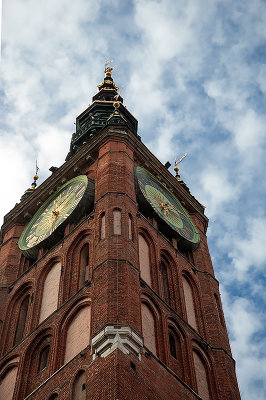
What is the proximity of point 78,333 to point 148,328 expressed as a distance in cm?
213

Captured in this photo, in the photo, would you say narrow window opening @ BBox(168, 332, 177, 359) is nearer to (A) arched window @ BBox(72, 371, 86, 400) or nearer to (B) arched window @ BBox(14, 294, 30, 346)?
(A) arched window @ BBox(72, 371, 86, 400)

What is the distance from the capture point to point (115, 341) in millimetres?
20469

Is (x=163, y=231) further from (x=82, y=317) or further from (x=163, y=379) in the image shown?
(x=163, y=379)

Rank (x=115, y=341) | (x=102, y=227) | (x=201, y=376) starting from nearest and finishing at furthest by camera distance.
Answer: (x=115, y=341), (x=201, y=376), (x=102, y=227)

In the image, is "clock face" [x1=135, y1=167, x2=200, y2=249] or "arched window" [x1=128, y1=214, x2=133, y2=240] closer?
"arched window" [x1=128, y1=214, x2=133, y2=240]

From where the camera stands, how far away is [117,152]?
3222 centimetres

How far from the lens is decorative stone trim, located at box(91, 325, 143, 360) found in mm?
20367

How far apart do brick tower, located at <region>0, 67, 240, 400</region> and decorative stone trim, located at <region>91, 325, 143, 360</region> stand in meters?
0.04

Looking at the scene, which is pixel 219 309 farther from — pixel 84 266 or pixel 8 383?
pixel 8 383

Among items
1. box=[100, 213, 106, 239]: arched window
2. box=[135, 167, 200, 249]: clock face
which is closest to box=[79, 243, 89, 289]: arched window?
box=[100, 213, 106, 239]: arched window

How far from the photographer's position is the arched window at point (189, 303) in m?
27.0

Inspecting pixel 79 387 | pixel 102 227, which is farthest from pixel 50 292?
pixel 79 387

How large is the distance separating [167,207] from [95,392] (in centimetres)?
1371

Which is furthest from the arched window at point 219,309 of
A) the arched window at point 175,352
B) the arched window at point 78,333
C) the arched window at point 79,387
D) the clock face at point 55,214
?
the arched window at point 79,387
